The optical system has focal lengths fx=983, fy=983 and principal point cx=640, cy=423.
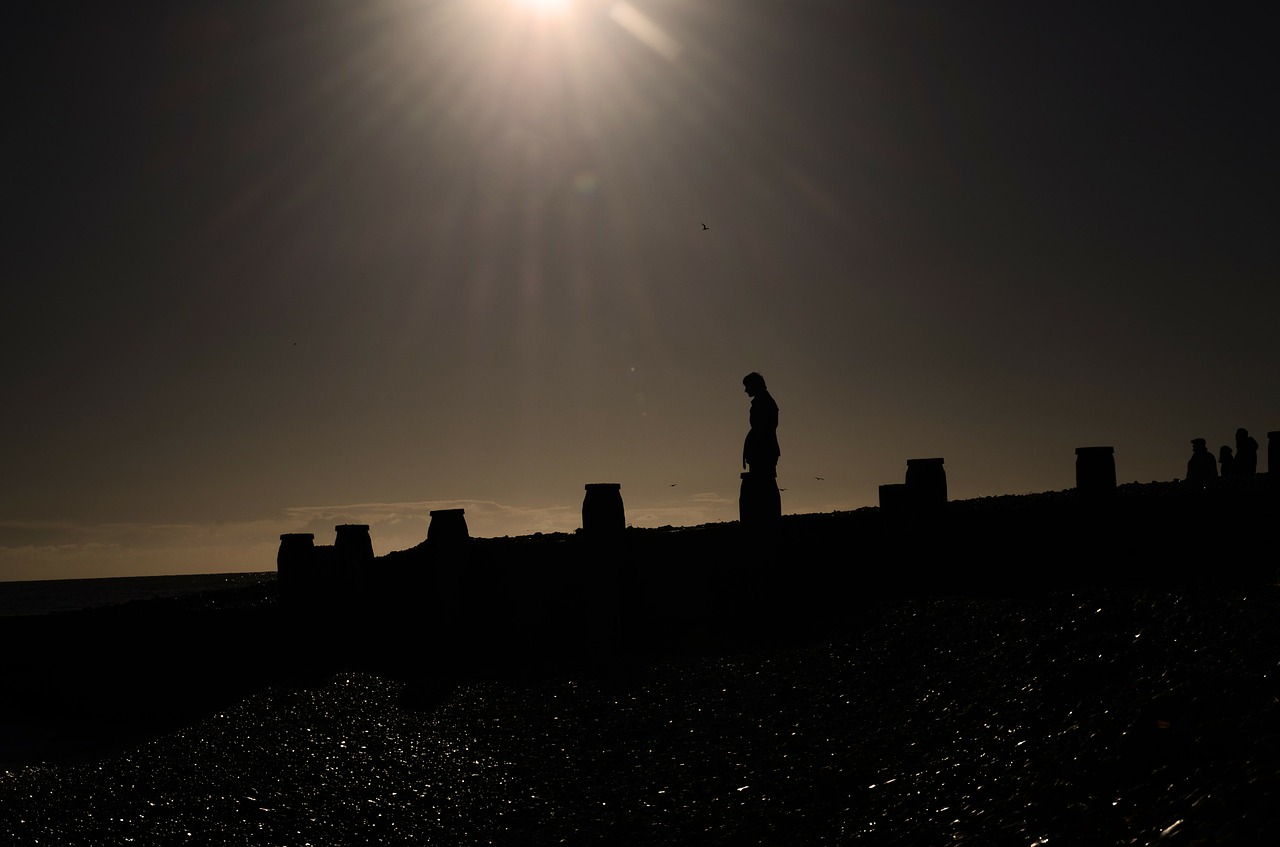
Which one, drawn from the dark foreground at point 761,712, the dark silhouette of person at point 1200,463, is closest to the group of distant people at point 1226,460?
the dark silhouette of person at point 1200,463

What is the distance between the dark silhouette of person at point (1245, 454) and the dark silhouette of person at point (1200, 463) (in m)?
2.06

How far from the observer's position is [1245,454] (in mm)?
24688

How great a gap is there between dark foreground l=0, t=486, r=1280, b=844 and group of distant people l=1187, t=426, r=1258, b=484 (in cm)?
961

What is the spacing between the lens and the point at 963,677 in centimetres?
866

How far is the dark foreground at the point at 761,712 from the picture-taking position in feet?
19.4

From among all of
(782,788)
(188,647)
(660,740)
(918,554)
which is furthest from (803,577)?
(188,647)

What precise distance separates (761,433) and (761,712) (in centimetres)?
568

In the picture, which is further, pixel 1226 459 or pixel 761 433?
pixel 1226 459

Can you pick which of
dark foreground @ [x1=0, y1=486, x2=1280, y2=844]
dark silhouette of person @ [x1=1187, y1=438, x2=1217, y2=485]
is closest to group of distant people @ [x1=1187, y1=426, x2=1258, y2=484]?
dark silhouette of person @ [x1=1187, y1=438, x2=1217, y2=485]

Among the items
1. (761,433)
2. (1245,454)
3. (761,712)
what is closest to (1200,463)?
(1245,454)

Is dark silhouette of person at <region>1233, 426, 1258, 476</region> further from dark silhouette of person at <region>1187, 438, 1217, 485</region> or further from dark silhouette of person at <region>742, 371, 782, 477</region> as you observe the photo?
dark silhouette of person at <region>742, 371, 782, 477</region>

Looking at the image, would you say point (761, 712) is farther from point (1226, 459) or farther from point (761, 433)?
point (1226, 459)

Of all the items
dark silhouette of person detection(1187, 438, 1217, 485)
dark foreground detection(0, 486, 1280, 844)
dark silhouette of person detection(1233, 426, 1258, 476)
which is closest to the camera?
dark foreground detection(0, 486, 1280, 844)

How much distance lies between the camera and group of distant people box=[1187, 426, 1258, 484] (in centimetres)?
2279
